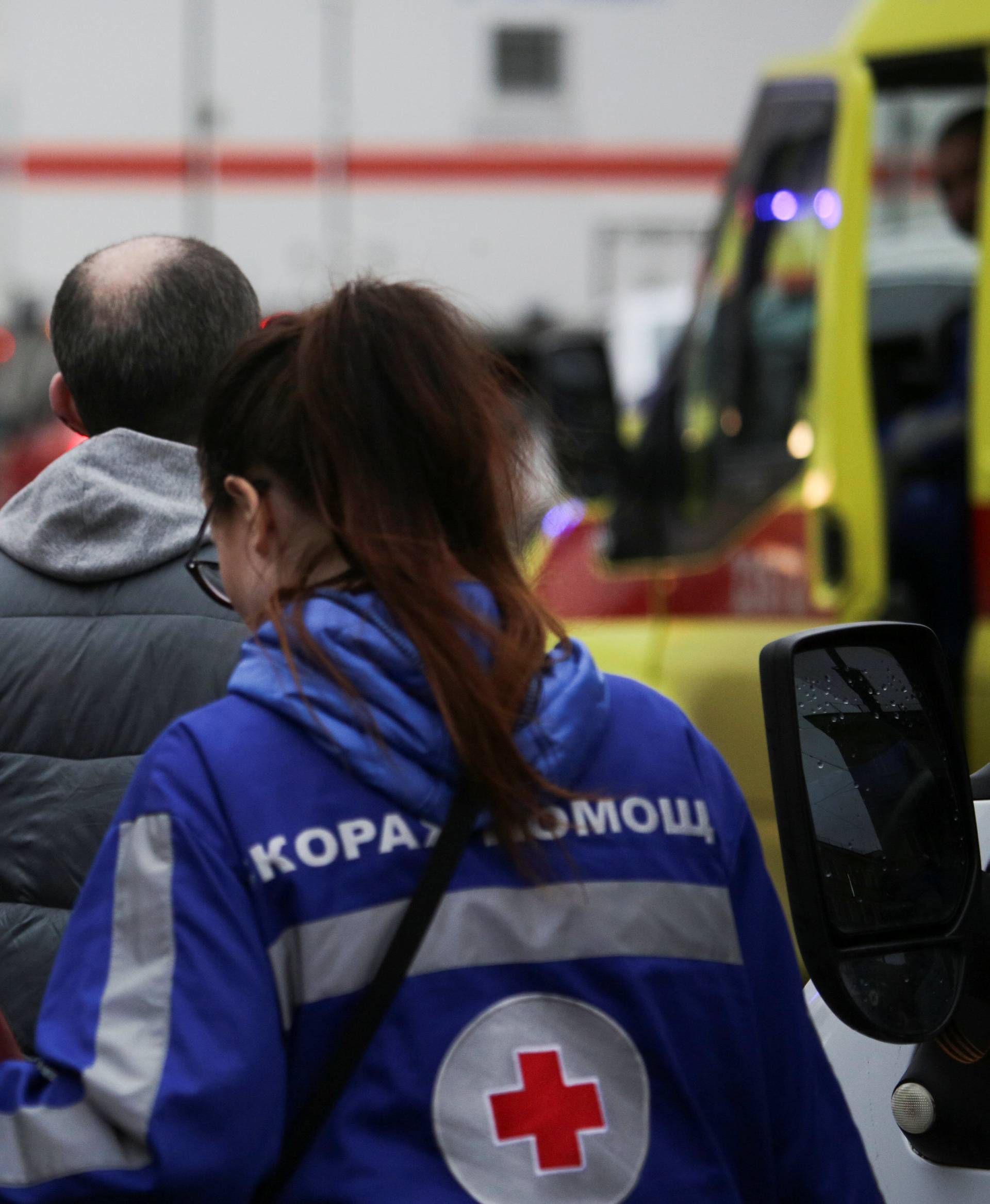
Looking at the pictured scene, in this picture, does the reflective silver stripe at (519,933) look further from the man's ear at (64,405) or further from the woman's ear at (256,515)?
the man's ear at (64,405)

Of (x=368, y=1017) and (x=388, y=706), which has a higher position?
(x=388, y=706)

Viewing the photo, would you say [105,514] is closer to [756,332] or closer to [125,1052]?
[125,1052]

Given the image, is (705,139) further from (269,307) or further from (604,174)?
(269,307)

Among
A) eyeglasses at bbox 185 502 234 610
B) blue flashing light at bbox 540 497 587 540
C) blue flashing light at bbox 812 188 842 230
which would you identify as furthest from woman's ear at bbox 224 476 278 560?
blue flashing light at bbox 540 497 587 540

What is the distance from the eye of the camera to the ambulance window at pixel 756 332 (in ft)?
15.9

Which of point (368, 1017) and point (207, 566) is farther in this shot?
point (207, 566)

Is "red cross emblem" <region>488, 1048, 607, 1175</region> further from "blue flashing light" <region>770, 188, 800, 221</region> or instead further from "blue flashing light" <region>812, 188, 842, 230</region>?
"blue flashing light" <region>770, 188, 800, 221</region>

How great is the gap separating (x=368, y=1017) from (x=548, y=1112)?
0.16 meters

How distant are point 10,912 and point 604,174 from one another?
11338 millimetres

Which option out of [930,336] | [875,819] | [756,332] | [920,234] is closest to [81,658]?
[875,819]

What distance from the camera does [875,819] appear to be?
5.38 feet

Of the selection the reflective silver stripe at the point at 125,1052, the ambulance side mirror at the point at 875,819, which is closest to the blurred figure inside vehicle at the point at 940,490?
the ambulance side mirror at the point at 875,819

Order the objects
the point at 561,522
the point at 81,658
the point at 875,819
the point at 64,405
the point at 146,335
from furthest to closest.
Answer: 1. the point at 561,522
2. the point at 64,405
3. the point at 146,335
4. the point at 81,658
5. the point at 875,819

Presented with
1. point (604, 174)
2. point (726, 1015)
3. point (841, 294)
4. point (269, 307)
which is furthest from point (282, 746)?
point (604, 174)
